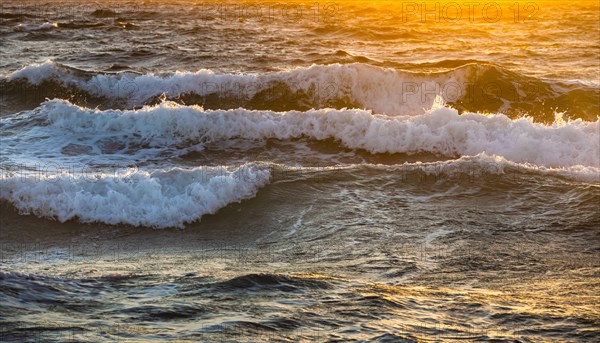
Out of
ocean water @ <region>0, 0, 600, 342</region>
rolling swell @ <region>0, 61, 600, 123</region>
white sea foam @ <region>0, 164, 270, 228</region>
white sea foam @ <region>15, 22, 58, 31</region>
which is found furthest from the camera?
white sea foam @ <region>15, 22, 58, 31</region>

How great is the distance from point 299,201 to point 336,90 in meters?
9.60

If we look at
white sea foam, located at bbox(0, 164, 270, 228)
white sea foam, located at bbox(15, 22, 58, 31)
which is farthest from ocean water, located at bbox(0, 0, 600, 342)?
white sea foam, located at bbox(15, 22, 58, 31)

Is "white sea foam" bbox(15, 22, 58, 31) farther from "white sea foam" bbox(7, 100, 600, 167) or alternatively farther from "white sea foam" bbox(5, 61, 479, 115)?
"white sea foam" bbox(7, 100, 600, 167)

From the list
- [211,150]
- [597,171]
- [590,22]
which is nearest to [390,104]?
[211,150]

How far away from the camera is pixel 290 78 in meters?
20.5

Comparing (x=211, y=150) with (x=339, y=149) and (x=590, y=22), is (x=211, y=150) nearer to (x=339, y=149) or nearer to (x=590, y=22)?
(x=339, y=149)

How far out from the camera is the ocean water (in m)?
6.11

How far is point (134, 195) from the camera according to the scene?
1073cm

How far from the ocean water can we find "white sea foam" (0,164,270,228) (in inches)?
1.2

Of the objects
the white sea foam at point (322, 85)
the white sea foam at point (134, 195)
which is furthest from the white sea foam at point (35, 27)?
the white sea foam at point (134, 195)

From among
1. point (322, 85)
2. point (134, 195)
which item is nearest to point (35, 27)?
point (322, 85)

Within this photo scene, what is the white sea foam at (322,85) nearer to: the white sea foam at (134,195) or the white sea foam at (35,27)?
the white sea foam at (134,195)

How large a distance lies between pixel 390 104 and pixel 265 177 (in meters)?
8.63

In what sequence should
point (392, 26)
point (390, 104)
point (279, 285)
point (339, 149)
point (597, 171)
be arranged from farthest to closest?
point (392, 26)
point (390, 104)
point (339, 149)
point (597, 171)
point (279, 285)
